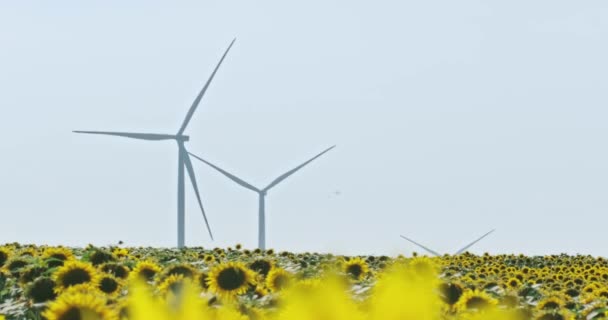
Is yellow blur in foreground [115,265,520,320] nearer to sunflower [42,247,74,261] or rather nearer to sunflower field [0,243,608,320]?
sunflower field [0,243,608,320]

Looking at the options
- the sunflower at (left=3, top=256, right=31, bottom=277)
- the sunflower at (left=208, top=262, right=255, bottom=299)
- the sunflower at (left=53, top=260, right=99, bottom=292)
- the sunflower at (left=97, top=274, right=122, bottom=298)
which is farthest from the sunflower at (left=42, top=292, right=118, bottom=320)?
the sunflower at (left=3, top=256, right=31, bottom=277)

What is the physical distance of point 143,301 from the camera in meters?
0.69

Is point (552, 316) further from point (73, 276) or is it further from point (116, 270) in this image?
point (116, 270)

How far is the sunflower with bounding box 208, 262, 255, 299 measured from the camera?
10.4 m

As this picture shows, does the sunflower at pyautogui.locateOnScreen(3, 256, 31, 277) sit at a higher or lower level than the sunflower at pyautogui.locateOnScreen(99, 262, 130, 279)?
lower

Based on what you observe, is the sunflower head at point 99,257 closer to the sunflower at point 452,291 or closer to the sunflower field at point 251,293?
the sunflower field at point 251,293

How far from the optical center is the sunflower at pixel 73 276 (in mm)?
9578

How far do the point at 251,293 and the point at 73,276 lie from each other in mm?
1723

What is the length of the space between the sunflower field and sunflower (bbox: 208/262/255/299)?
0.01 meters

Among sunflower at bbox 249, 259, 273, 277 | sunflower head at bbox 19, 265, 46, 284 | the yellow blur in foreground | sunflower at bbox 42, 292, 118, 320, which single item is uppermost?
the yellow blur in foreground

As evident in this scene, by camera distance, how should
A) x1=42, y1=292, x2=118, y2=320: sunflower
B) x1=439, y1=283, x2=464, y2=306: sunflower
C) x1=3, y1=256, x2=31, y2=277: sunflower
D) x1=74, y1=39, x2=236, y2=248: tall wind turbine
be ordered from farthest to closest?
x1=74, y1=39, x2=236, y2=248: tall wind turbine → x1=3, y1=256, x2=31, y2=277: sunflower → x1=439, y1=283, x2=464, y2=306: sunflower → x1=42, y1=292, x2=118, y2=320: sunflower

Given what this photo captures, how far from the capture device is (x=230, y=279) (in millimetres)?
10414

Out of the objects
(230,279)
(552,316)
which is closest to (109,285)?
(230,279)

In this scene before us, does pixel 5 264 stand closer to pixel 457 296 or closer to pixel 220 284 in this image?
pixel 220 284
